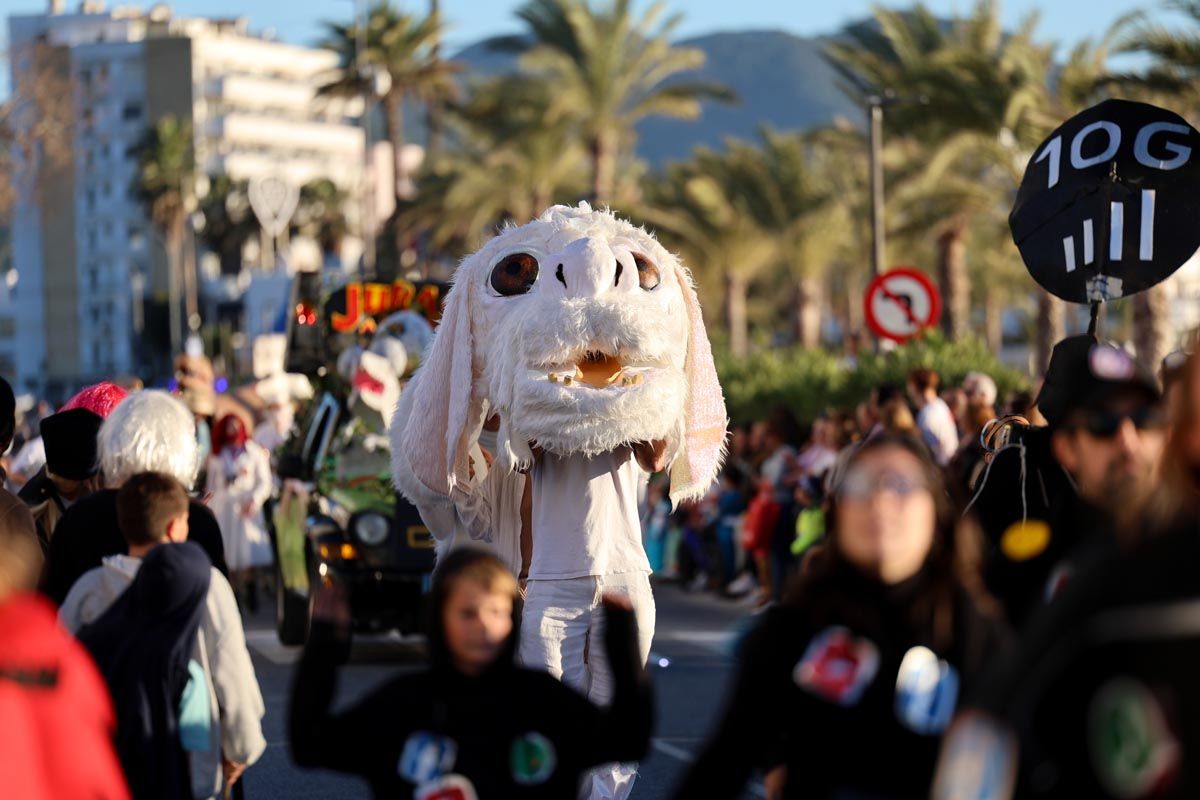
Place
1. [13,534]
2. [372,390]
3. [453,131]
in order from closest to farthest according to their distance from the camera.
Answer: [13,534]
[372,390]
[453,131]

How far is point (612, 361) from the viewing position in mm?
7391

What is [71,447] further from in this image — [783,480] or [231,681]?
[783,480]

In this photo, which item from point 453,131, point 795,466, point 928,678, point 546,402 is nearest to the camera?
point 928,678

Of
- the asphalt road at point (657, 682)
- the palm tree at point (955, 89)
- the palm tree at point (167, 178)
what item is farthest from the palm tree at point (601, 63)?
the palm tree at point (167, 178)

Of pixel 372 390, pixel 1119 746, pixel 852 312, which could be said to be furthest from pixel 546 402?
pixel 852 312

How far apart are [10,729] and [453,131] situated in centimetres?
4780

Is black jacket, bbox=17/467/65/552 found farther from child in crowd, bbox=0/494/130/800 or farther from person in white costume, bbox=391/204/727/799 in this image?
child in crowd, bbox=0/494/130/800

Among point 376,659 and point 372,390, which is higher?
point 372,390

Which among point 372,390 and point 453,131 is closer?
point 372,390

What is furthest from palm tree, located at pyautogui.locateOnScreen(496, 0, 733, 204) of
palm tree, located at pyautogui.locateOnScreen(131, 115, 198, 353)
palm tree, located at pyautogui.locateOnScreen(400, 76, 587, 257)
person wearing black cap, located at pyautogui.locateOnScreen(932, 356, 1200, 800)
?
palm tree, located at pyautogui.locateOnScreen(131, 115, 198, 353)

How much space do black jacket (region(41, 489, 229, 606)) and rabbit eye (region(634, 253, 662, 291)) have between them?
1932mm

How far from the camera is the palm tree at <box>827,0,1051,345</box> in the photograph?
89.4 ft

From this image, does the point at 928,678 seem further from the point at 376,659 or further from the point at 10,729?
the point at 376,659

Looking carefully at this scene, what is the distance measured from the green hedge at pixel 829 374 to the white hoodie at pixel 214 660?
14.7 m
